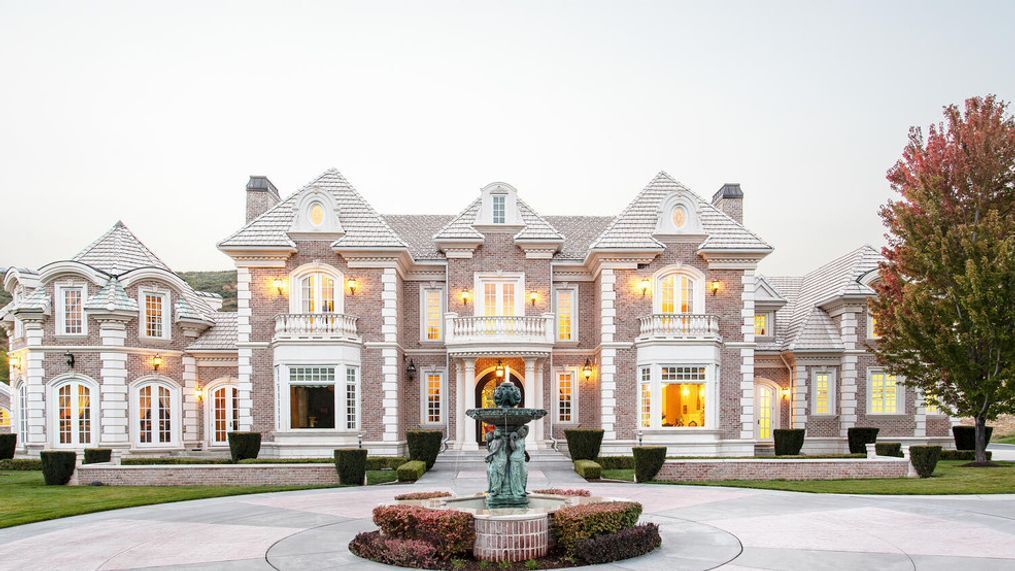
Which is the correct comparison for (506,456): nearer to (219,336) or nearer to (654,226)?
(654,226)

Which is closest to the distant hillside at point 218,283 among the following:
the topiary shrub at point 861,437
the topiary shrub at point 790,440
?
the topiary shrub at point 790,440

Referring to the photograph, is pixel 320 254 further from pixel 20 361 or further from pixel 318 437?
pixel 20 361

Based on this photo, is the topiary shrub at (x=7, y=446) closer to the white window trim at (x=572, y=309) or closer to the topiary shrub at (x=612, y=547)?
the white window trim at (x=572, y=309)

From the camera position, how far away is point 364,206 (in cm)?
2580

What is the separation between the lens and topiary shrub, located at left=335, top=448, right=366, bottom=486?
1919 cm

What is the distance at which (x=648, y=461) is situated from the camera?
62.6 feet

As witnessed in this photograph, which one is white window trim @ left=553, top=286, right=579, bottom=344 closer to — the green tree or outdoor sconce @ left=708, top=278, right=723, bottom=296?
outdoor sconce @ left=708, top=278, right=723, bottom=296

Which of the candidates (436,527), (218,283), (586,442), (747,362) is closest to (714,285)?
(747,362)

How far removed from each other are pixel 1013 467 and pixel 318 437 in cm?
2179

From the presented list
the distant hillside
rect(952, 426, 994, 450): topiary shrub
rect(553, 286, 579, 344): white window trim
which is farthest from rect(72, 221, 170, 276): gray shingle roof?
the distant hillside

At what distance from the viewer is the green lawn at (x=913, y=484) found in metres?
16.9

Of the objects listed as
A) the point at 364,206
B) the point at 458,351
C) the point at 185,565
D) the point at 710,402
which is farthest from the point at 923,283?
the point at 185,565

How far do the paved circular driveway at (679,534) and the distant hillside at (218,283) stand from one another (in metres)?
75.9

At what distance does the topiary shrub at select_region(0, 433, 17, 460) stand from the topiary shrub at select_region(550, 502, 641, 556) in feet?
77.7
